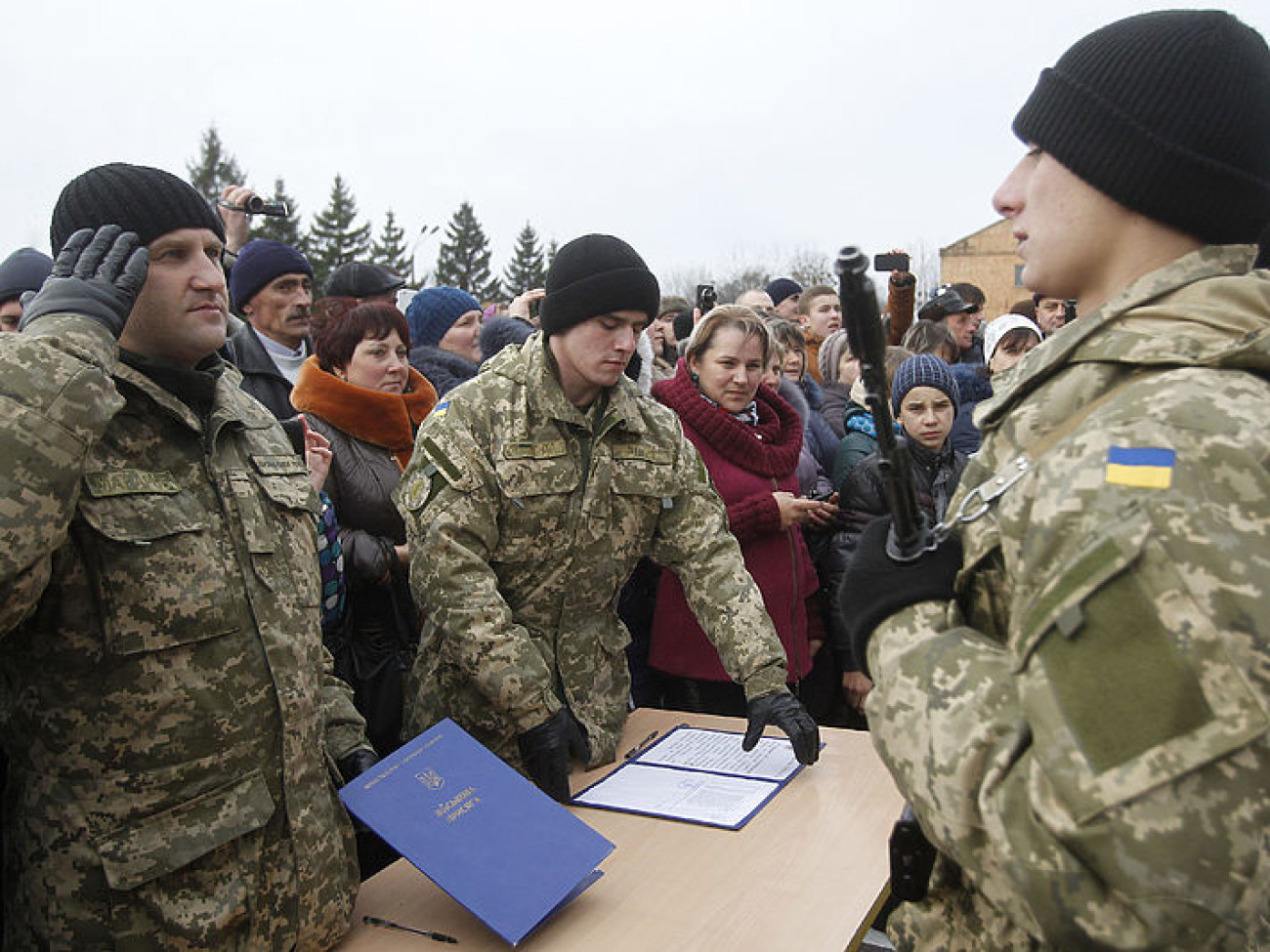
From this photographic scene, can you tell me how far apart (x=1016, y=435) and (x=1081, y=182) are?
0.34m

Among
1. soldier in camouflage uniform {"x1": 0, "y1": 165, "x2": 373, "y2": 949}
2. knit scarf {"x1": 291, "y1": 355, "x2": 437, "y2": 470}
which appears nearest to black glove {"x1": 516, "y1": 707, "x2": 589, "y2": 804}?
soldier in camouflage uniform {"x1": 0, "y1": 165, "x2": 373, "y2": 949}

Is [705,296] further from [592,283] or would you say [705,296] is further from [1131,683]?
[1131,683]

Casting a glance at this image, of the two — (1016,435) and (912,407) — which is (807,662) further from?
(1016,435)

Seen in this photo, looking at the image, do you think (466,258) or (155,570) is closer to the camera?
(155,570)

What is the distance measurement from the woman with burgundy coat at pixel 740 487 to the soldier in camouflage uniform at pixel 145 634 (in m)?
1.61

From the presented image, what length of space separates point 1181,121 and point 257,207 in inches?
142

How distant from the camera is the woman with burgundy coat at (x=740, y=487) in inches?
127

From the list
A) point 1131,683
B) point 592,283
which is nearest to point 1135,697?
point 1131,683

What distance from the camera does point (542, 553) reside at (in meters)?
2.45

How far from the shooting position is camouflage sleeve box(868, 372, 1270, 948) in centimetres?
84

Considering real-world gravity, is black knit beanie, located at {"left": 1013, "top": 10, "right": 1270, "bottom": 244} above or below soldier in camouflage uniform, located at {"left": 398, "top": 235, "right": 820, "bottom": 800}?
above

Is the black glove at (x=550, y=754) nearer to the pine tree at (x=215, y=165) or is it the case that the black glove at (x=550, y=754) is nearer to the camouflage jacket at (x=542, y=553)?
the camouflage jacket at (x=542, y=553)

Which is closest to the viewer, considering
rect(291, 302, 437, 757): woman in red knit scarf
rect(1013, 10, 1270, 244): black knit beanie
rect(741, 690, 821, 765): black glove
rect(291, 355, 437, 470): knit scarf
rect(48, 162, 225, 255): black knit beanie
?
rect(1013, 10, 1270, 244): black knit beanie

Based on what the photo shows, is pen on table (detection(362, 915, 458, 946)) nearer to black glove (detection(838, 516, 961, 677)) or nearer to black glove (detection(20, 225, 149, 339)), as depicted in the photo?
black glove (detection(838, 516, 961, 677))
